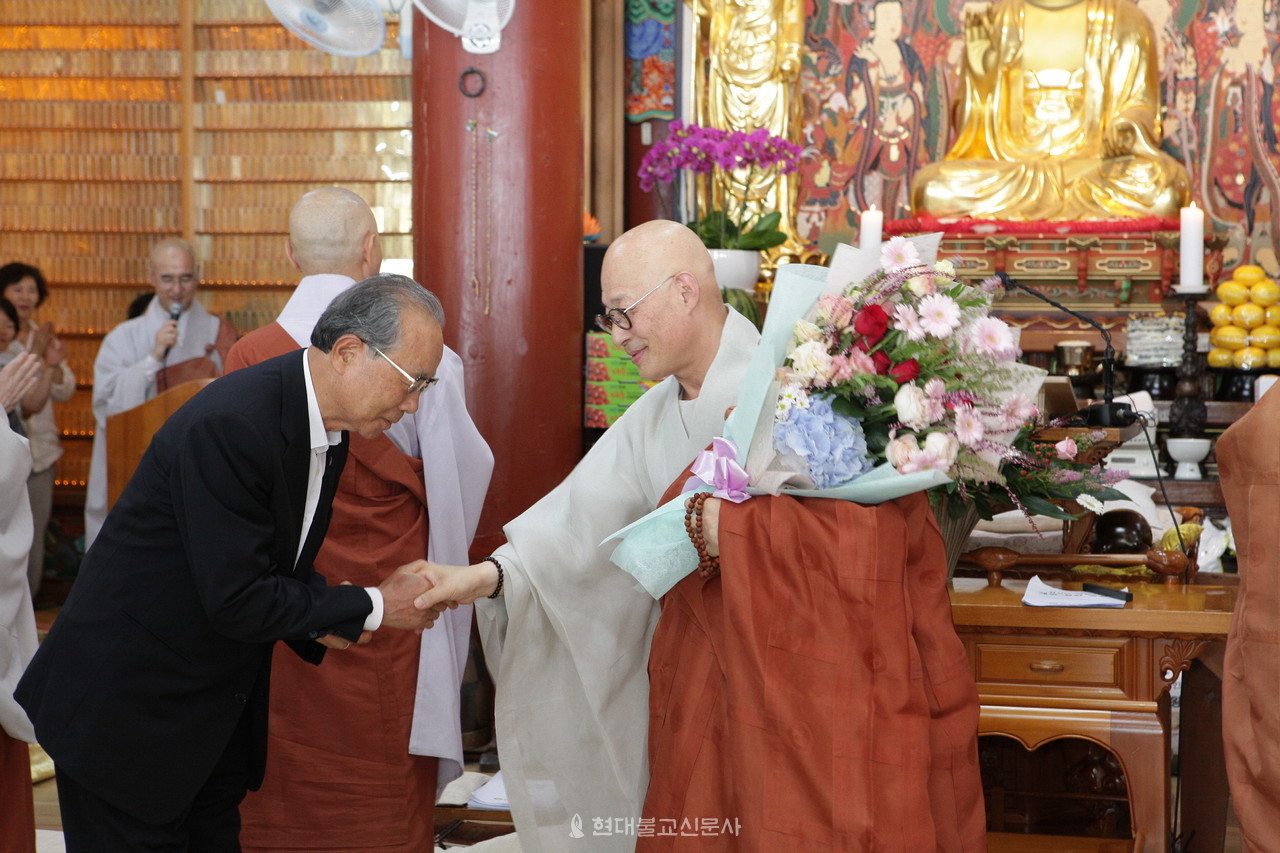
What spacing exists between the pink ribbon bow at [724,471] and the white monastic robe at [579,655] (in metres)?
0.33

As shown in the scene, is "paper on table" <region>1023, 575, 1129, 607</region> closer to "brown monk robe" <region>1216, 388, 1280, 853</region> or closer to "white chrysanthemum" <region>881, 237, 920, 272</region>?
"brown monk robe" <region>1216, 388, 1280, 853</region>

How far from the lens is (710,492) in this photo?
1.98 meters

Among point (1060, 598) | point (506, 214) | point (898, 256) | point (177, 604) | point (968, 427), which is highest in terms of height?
point (506, 214)

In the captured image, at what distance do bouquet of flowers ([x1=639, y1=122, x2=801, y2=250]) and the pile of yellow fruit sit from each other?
1.90m

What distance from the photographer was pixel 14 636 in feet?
8.27

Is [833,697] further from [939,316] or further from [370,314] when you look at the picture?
[370,314]

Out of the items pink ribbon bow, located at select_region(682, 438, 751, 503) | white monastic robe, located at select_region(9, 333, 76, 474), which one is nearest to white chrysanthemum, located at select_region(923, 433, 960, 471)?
pink ribbon bow, located at select_region(682, 438, 751, 503)

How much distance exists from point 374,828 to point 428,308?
3.70ft

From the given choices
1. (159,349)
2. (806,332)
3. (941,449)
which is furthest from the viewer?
(159,349)

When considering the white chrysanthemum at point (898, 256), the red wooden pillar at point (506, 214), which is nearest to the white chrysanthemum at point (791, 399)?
the white chrysanthemum at point (898, 256)

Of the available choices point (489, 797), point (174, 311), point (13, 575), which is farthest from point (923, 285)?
point (174, 311)

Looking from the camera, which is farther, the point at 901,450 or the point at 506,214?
the point at 506,214

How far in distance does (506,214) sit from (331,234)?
1.17 metres

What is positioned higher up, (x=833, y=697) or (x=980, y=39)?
(x=980, y=39)
